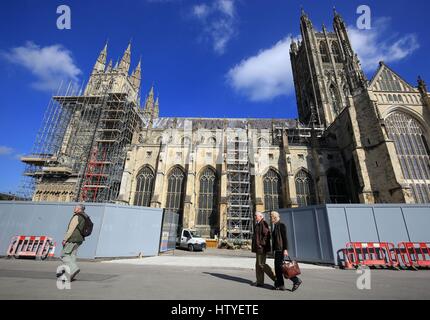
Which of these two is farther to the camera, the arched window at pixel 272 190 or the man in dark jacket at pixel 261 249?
the arched window at pixel 272 190

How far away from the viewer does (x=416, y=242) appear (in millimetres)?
8094

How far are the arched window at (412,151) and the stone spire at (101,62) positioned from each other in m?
41.5

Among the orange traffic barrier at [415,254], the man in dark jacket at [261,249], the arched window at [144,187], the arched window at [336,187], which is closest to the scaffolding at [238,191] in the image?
the arched window at [144,187]

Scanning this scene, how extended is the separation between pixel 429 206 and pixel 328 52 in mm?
32518

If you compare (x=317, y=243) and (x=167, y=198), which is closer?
(x=317, y=243)

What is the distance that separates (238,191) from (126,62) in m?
32.3

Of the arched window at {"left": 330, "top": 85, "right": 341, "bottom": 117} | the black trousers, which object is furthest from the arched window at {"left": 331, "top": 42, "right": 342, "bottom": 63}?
the black trousers

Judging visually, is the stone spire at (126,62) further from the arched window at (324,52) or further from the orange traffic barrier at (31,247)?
the orange traffic barrier at (31,247)

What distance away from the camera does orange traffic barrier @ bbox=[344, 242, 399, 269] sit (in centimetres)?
751

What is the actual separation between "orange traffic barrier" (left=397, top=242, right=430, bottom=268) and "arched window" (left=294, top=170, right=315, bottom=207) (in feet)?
43.2

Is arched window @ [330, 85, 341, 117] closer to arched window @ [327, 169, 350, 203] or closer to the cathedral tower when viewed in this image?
the cathedral tower

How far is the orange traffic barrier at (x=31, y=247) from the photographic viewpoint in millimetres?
8312
